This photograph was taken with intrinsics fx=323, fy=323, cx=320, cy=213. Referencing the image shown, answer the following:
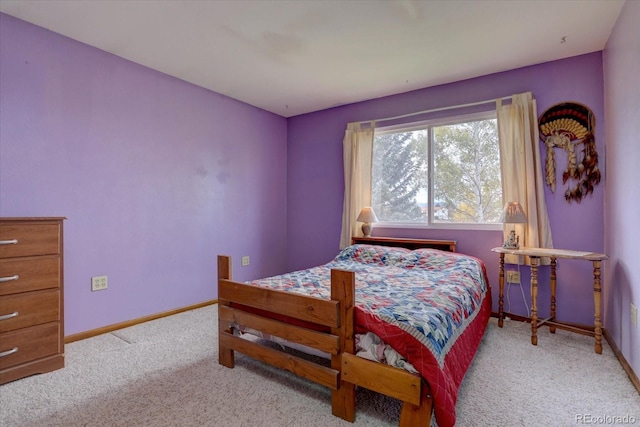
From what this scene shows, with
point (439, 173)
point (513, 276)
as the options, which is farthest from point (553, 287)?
point (439, 173)

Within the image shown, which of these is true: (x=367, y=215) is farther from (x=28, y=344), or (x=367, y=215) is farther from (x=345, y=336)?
(x=28, y=344)

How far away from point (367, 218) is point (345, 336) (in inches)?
82.6

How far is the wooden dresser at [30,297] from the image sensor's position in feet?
6.12

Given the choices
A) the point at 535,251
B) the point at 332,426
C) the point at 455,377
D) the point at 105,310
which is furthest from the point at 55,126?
the point at 535,251

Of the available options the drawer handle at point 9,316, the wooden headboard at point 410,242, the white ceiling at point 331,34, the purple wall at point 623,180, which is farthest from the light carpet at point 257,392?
the white ceiling at point 331,34

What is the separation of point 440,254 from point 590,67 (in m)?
1.98

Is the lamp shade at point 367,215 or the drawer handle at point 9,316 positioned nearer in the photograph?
the drawer handle at point 9,316

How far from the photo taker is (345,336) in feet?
5.17

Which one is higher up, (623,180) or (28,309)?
(623,180)

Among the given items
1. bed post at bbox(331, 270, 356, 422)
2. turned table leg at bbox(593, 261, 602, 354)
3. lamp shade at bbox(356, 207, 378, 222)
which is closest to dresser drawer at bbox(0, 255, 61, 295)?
bed post at bbox(331, 270, 356, 422)

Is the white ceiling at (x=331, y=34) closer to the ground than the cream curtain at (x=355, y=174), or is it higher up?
higher up

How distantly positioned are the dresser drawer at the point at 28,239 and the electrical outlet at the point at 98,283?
2.13 ft

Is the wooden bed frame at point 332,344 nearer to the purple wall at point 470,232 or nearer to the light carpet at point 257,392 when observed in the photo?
the light carpet at point 257,392

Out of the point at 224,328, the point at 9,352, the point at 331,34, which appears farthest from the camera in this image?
the point at 331,34
